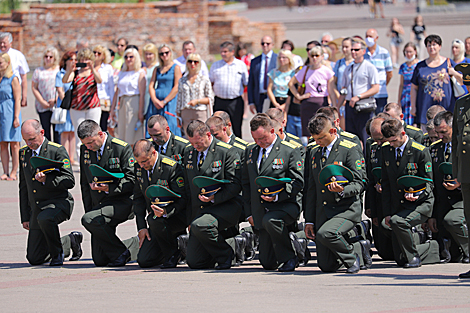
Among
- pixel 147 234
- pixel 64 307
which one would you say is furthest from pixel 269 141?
pixel 64 307

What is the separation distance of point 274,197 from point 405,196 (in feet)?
4.30

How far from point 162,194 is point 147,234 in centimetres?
51

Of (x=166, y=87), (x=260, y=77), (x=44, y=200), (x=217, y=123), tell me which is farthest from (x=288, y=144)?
(x=260, y=77)

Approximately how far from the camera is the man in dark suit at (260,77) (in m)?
13.3

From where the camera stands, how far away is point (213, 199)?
7945 mm

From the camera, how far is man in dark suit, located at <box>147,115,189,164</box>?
29.0 feet

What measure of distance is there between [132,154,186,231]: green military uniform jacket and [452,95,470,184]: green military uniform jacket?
2905 mm

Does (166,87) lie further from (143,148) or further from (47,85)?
(143,148)

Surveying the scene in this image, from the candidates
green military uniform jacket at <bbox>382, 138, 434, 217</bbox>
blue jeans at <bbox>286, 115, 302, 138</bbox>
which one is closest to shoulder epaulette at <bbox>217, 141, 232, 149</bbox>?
green military uniform jacket at <bbox>382, 138, 434, 217</bbox>

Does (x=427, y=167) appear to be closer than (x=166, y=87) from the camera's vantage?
Yes

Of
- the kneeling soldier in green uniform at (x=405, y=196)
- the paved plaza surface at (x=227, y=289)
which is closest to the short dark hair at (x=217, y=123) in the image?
the paved plaza surface at (x=227, y=289)

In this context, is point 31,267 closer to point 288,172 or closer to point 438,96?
point 288,172

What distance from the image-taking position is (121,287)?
264 inches

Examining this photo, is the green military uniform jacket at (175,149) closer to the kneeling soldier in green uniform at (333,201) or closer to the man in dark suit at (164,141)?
the man in dark suit at (164,141)
